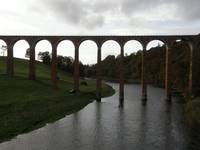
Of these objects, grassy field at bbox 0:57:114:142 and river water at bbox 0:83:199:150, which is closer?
river water at bbox 0:83:199:150

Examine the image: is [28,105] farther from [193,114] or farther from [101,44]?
[101,44]

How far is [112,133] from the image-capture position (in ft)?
118

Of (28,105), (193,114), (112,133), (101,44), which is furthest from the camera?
(101,44)

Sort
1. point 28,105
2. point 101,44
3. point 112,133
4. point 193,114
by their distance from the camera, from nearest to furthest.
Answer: point 112,133
point 193,114
point 28,105
point 101,44

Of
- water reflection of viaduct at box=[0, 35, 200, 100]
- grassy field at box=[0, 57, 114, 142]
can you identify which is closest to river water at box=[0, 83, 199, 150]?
grassy field at box=[0, 57, 114, 142]

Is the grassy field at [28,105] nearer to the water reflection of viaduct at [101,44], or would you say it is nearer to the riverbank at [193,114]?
the water reflection of viaduct at [101,44]

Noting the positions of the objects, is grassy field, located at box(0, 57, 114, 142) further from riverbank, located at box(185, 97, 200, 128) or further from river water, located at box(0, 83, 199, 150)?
riverbank, located at box(185, 97, 200, 128)

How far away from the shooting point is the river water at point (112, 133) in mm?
30484

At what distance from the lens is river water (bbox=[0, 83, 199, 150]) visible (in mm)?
30484

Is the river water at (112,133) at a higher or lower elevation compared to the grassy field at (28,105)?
lower

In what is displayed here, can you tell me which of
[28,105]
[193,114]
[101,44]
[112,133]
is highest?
[101,44]

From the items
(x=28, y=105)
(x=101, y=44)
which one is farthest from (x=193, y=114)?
(x=101, y=44)

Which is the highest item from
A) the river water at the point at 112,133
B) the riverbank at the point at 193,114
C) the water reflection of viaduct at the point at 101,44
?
the water reflection of viaduct at the point at 101,44

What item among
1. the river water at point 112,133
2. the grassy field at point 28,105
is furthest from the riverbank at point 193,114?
the grassy field at point 28,105
